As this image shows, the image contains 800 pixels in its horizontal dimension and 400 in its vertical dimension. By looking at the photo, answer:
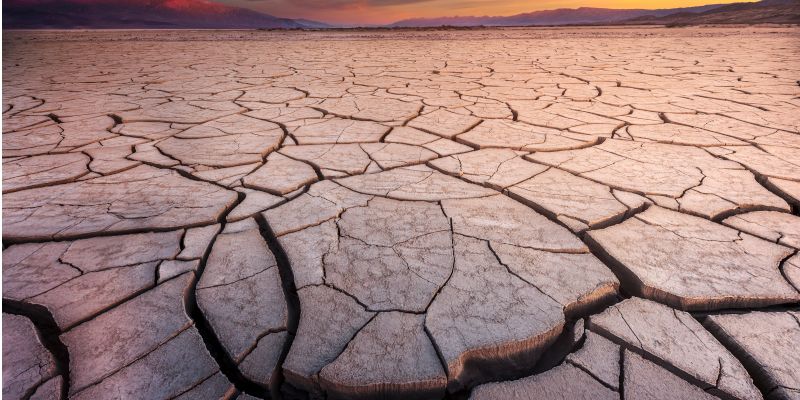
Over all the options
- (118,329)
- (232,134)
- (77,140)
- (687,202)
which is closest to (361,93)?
(232,134)

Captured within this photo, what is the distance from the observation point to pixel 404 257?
1.06 meters

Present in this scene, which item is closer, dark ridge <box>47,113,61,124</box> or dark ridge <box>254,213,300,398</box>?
dark ridge <box>254,213,300,398</box>

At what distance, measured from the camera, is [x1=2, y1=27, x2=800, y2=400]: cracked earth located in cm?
75

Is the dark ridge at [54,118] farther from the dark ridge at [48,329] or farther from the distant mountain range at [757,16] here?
the distant mountain range at [757,16]

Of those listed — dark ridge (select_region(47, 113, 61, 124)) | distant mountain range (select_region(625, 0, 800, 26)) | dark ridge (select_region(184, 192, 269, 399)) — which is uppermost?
distant mountain range (select_region(625, 0, 800, 26))

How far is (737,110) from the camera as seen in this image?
2465mm

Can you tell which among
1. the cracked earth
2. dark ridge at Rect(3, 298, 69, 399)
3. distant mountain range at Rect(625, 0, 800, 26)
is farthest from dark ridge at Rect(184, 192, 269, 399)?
distant mountain range at Rect(625, 0, 800, 26)

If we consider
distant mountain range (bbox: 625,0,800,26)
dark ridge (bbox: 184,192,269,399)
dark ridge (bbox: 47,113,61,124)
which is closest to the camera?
dark ridge (bbox: 184,192,269,399)

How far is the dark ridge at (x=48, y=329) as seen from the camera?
2.46 ft

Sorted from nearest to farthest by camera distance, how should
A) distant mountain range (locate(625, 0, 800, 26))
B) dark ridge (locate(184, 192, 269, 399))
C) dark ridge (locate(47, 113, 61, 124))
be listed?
1. dark ridge (locate(184, 192, 269, 399))
2. dark ridge (locate(47, 113, 61, 124))
3. distant mountain range (locate(625, 0, 800, 26))

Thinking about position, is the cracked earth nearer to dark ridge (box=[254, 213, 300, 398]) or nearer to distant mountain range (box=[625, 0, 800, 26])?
dark ridge (box=[254, 213, 300, 398])

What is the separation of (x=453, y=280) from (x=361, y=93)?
246 centimetres

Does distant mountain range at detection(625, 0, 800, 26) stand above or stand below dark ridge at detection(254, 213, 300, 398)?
above

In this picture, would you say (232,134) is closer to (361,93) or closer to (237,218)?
(237,218)
